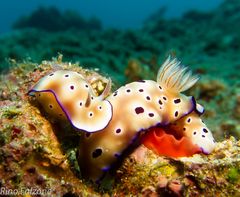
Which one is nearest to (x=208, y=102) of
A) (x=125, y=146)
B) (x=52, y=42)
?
(x=125, y=146)

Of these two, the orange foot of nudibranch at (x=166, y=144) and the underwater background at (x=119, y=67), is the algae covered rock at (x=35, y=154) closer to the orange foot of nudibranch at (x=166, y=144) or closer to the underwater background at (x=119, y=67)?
the underwater background at (x=119, y=67)

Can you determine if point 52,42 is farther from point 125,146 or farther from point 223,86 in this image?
point 125,146

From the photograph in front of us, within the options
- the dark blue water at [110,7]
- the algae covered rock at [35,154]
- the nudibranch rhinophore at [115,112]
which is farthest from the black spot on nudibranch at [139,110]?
the dark blue water at [110,7]

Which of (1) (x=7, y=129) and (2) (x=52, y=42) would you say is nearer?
(1) (x=7, y=129)

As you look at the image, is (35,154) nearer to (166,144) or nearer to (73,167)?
(73,167)

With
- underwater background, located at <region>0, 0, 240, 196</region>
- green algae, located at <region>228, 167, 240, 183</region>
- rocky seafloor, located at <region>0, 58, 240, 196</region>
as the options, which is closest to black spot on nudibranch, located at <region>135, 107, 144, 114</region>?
rocky seafloor, located at <region>0, 58, 240, 196</region>

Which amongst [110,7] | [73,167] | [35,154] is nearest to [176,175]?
[73,167]
